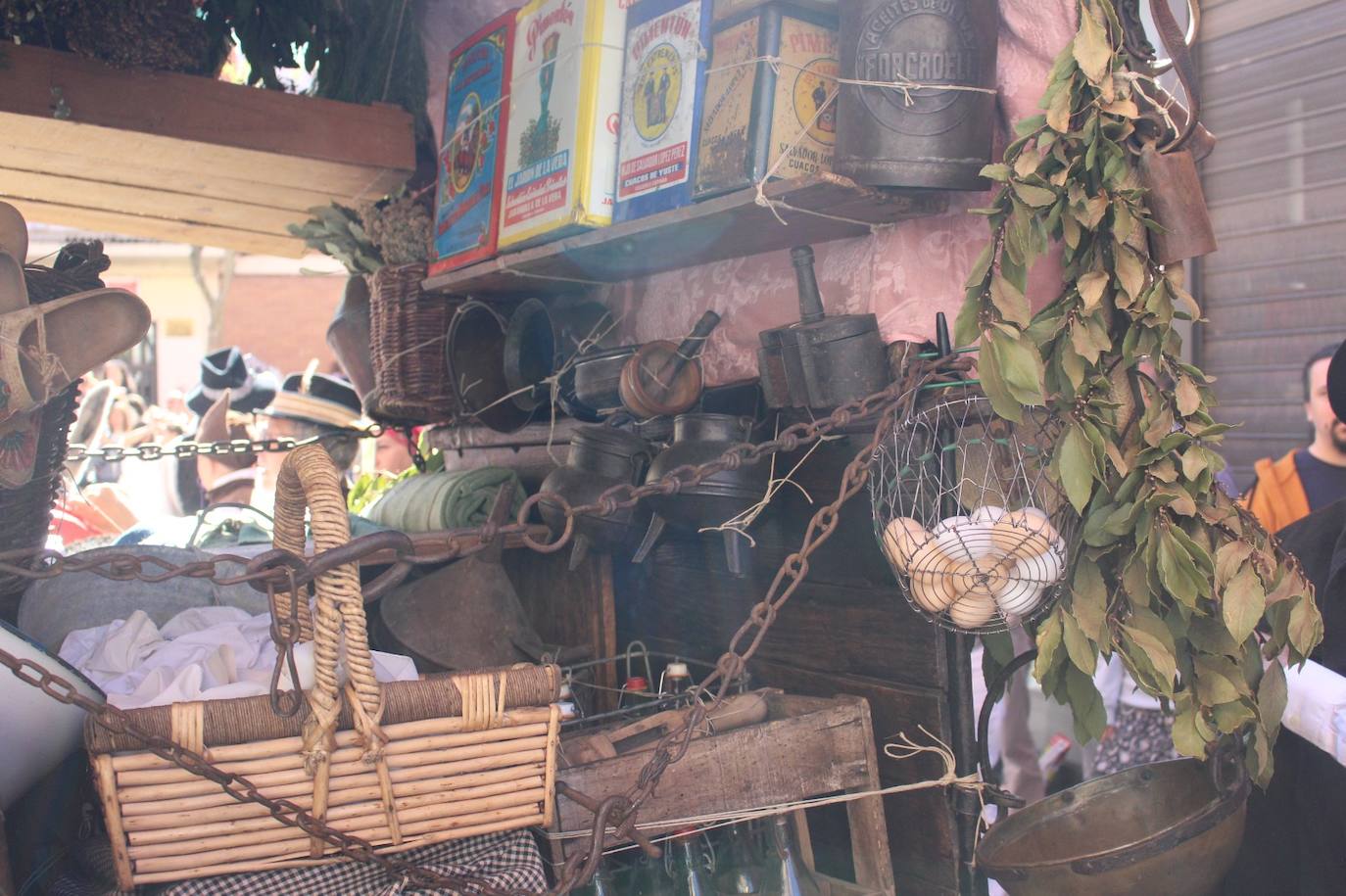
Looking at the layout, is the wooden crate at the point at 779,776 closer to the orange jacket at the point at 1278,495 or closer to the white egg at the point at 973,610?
the white egg at the point at 973,610

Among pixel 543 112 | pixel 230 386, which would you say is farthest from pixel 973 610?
pixel 230 386

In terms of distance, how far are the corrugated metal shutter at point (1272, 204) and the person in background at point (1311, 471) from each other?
6.0 inches

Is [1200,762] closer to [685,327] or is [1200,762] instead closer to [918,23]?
[918,23]

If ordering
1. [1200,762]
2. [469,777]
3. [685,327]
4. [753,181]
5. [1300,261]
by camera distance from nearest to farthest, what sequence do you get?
[469,777], [1200,762], [753,181], [685,327], [1300,261]

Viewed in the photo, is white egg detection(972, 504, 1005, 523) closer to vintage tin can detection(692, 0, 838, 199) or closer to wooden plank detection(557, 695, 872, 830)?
wooden plank detection(557, 695, 872, 830)

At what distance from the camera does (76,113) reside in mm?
2852

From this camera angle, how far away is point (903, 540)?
1862 mm

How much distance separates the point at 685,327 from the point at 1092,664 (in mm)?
1364

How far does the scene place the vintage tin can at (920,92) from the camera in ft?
6.15

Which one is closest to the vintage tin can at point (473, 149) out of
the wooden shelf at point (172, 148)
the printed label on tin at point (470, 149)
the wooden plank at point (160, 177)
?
the printed label on tin at point (470, 149)

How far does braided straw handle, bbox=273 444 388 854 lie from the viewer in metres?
1.51

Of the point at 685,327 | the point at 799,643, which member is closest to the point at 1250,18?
the point at 685,327

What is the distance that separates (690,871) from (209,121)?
2.27 m

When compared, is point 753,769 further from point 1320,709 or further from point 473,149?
point 473,149
